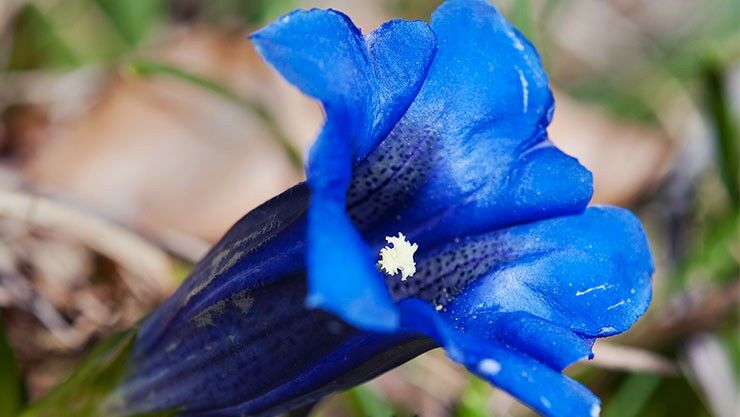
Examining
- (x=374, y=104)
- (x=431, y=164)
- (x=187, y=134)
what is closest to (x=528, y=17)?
(x=187, y=134)

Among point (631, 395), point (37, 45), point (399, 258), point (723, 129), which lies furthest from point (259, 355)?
point (37, 45)

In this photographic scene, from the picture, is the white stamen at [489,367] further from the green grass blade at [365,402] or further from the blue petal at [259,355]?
the green grass blade at [365,402]

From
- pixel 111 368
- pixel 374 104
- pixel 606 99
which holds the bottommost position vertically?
pixel 606 99

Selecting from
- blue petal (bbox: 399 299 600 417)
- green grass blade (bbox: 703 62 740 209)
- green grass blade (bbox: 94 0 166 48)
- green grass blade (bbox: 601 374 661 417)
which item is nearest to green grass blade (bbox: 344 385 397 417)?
green grass blade (bbox: 601 374 661 417)

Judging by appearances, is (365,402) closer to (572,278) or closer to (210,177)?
(572,278)

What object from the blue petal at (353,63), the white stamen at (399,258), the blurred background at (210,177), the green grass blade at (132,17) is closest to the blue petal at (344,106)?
the blue petal at (353,63)

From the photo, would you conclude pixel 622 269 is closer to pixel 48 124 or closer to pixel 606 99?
pixel 48 124
